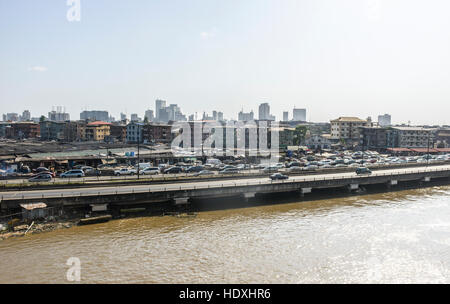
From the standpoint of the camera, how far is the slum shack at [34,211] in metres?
18.8

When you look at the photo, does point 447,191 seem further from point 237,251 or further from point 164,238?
point 164,238

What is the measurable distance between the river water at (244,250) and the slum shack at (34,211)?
1814 millimetres

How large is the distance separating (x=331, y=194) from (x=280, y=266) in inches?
695

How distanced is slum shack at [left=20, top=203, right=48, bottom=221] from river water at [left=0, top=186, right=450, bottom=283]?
1.81 m

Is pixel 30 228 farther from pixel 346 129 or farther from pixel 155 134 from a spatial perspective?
pixel 346 129

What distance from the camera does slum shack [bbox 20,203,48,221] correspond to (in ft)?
61.6

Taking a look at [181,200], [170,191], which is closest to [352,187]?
[181,200]

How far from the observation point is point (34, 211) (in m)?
19.0

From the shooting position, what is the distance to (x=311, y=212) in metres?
24.5

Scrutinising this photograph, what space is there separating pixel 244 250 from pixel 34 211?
477 inches

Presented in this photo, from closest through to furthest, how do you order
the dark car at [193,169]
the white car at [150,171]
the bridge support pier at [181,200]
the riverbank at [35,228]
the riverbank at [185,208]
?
the riverbank at [35,228], the riverbank at [185,208], the bridge support pier at [181,200], the white car at [150,171], the dark car at [193,169]

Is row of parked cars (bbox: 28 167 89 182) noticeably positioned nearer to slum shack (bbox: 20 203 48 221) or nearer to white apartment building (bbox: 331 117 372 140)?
slum shack (bbox: 20 203 48 221)

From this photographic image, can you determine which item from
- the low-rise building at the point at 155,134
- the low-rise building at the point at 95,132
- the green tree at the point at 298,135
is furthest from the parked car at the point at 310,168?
the low-rise building at the point at 95,132

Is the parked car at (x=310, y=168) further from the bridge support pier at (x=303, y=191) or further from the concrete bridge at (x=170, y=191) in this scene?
the bridge support pier at (x=303, y=191)
